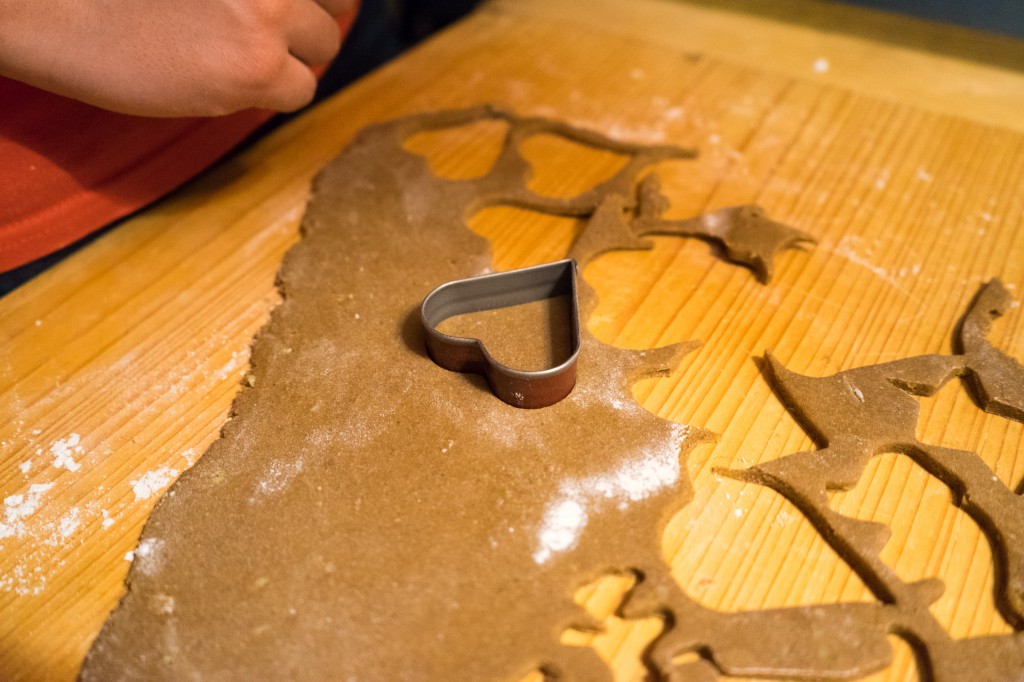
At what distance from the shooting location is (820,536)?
877 millimetres

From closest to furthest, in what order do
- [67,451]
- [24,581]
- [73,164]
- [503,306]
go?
[24,581], [67,451], [503,306], [73,164]

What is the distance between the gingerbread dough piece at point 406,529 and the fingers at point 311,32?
1.35 ft

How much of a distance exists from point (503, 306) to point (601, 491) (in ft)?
1.06

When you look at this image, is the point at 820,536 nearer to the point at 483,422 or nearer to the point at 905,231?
the point at 483,422

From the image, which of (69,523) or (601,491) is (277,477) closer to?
(69,523)

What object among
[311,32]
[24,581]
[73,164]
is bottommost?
[24,581]

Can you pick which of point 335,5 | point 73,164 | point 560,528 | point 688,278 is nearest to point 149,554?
point 560,528

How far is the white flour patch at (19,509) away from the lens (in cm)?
91

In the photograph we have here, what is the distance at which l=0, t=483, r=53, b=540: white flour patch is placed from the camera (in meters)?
0.91

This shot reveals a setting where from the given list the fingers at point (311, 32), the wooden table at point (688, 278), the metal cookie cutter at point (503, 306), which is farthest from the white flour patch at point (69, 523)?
the fingers at point (311, 32)

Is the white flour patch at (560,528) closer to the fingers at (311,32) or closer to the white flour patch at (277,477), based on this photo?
the white flour patch at (277,477)

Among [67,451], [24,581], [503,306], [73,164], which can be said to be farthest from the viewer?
[73,164]

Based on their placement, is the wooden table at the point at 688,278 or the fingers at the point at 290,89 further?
the fingers at the point at 290,89

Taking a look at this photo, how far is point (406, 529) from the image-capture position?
87cm
